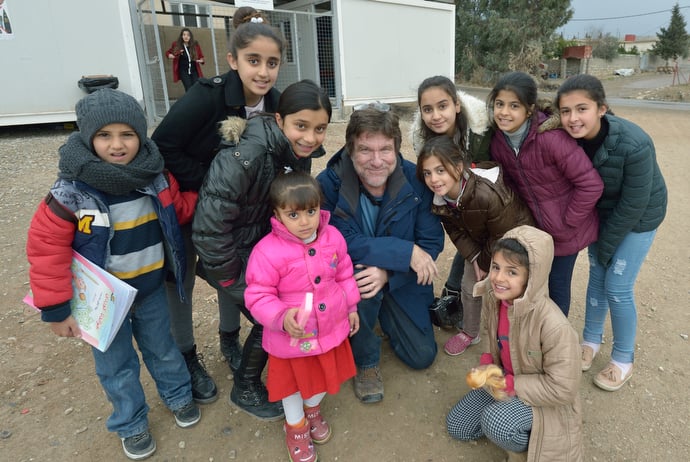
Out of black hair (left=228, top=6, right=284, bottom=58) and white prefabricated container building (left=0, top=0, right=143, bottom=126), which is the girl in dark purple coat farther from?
white prefabricated container building (left=0, top=0, right=143, bottom=126)

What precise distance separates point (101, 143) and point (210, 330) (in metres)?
1.79

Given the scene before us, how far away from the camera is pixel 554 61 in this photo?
34.4 m

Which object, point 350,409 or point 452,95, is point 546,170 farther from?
point 350,409

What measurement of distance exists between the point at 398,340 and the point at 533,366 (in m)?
1.01

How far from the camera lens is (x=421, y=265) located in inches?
99.5

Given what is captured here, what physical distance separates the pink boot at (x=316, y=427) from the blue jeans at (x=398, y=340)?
0.45 metres

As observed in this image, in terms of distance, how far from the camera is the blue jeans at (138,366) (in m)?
2.16

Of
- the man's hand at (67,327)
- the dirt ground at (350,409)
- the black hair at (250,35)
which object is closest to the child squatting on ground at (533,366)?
the dirt ground at (350,409)

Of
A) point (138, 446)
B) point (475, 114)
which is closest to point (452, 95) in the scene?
point (475, 114)

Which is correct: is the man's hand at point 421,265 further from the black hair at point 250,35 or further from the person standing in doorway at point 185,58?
the person standing in doorway at point 185,58

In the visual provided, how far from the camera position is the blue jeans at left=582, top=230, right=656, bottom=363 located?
2.52 meters

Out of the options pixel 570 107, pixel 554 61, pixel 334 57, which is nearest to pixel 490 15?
pixel 554 61

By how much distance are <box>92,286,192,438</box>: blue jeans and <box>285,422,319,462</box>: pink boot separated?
24.7 inches

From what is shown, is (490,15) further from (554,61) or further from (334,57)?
(334,57)
